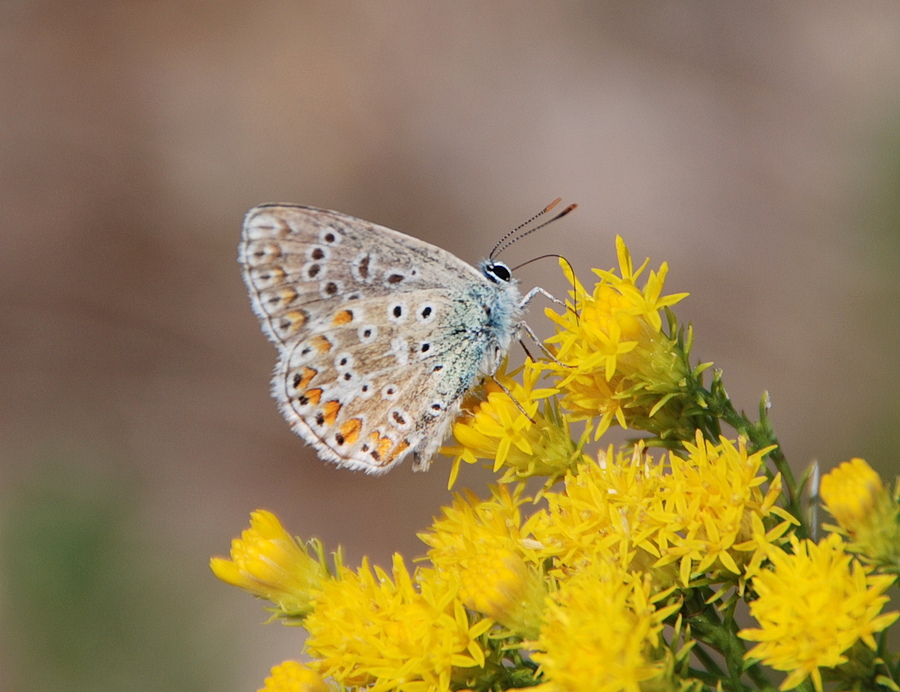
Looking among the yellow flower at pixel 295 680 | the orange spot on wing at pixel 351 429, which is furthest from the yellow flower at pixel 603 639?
the orange spot on wing at pixel 351 429

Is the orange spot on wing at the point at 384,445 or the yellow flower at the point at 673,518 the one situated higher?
the yellow flower at the point at 673,518

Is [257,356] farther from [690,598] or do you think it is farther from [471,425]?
[690,598]

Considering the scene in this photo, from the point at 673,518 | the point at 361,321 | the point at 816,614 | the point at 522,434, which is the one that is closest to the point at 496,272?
the point at 361,321

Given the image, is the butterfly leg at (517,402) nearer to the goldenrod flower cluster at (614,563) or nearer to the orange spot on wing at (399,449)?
the goldenrod flower cluster at (614,563)

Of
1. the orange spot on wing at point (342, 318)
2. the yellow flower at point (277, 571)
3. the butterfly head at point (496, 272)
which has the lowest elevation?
the yellow flower at point (277, 571)

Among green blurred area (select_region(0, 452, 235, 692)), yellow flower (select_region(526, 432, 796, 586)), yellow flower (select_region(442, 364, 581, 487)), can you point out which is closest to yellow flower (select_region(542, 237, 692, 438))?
yellow flower (select_region(442, 364, 581, 487))

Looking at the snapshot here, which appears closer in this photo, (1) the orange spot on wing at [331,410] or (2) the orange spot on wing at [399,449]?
(2) the orange spot on wing at [399,449]
